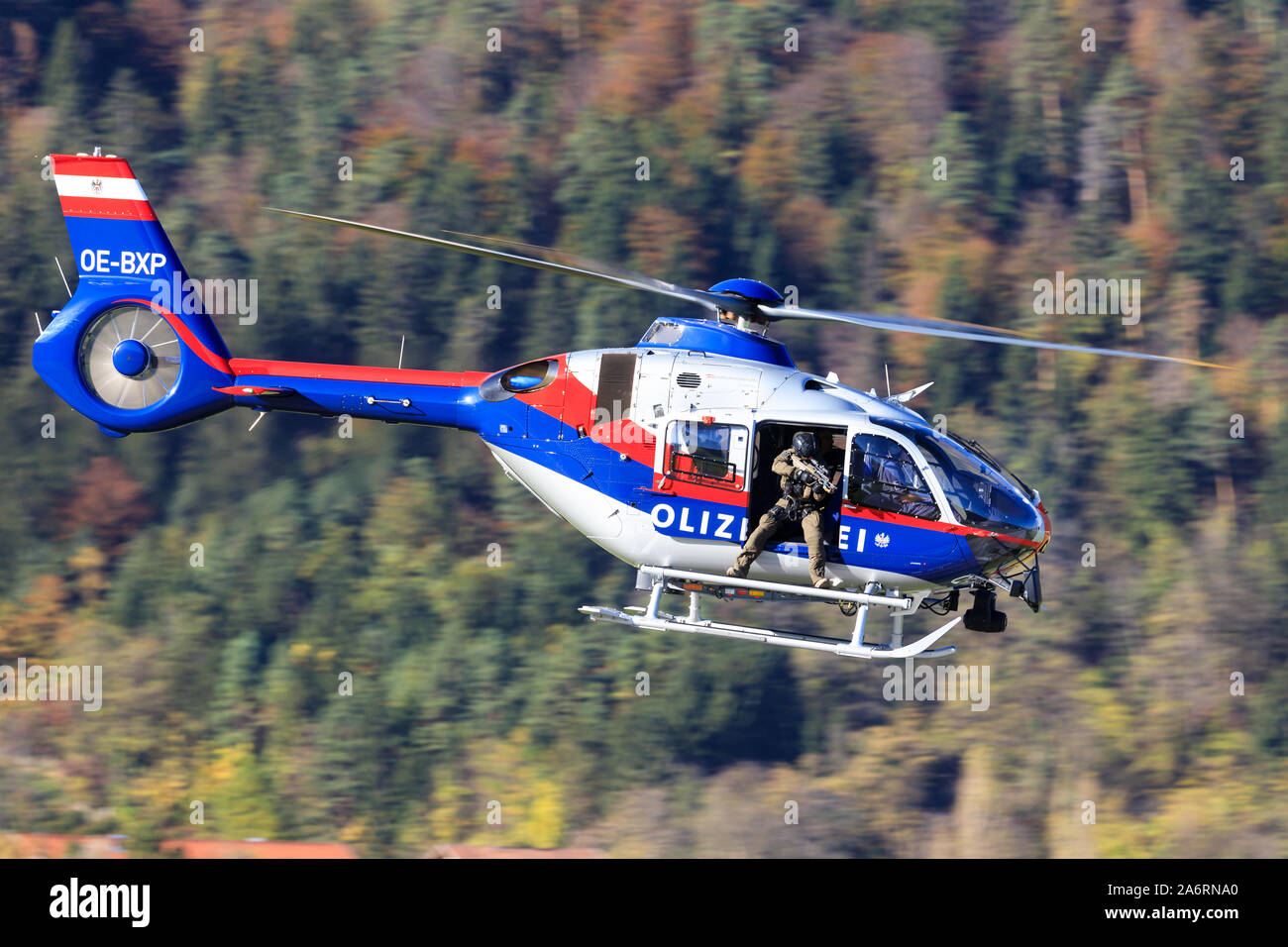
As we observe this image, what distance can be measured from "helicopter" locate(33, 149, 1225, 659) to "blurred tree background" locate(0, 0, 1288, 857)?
1713 cm

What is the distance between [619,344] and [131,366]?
23.6 m

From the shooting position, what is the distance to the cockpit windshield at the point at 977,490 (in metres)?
12.5

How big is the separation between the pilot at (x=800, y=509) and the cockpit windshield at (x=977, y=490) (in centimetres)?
74

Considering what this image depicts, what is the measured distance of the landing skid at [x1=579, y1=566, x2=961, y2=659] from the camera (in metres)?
12.3

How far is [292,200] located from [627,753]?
17.7 metres

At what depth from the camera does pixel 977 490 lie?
12617 mm

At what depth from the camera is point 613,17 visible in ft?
151

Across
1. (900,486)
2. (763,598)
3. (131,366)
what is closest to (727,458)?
(763,598)

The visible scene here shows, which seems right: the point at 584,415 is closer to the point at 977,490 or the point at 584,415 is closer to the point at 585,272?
the point at 585,272

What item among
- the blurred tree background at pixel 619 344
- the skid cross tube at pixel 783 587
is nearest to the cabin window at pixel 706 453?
the skid cross tube at pixel 783 587

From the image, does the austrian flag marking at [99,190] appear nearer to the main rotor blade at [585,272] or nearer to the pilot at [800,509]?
the main rotor blade at [585,272]
